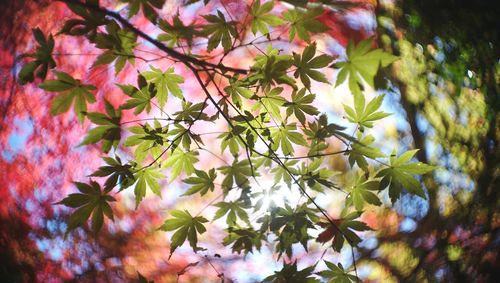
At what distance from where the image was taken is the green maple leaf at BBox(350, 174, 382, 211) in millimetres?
1025

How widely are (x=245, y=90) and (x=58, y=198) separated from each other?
716 mm

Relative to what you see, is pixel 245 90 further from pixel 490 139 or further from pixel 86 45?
pixel 490 139

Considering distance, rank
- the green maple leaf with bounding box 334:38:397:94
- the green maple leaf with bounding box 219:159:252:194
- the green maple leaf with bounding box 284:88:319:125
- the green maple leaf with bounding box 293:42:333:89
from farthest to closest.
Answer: the green maple leaf with bounding box 219:159:252:194 < the green maple leaf with bounding box 284:88:319:125 < the green maple leaf with bounding box 293:42:333:89 < the green maple leaf with bounding box 334:38:397:94

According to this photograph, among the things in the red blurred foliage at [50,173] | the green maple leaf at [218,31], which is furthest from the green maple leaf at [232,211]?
the green maple leaf at [218,31]

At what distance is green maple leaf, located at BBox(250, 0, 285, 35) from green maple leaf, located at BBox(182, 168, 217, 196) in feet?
1.52

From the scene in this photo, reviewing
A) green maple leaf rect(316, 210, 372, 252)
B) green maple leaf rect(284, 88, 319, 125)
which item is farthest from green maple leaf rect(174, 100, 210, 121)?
green maple leaf rect(316, 210, 372, 252)

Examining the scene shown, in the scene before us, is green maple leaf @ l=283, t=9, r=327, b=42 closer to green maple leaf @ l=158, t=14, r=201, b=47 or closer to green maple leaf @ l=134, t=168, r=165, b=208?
green maple leaf @ l=158, t=14, r=201, b=47

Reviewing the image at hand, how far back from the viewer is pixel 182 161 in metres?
1.08

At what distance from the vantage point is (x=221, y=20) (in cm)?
93

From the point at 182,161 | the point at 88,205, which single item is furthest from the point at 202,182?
the point at 88,205

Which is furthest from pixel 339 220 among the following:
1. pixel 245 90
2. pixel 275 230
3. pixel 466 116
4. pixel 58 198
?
pixel 58 198

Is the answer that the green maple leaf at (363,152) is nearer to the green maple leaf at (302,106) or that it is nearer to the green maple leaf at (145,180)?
the green maple leaf at (302,106)

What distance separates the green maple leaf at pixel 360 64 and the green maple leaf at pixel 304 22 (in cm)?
25

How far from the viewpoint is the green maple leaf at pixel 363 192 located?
1.03 metres
